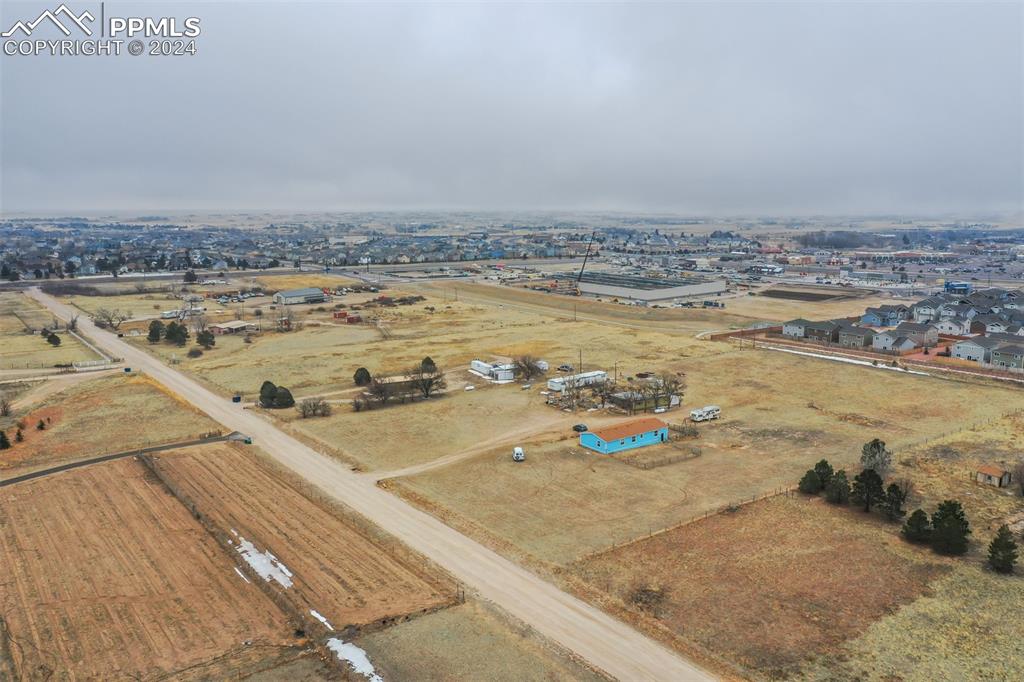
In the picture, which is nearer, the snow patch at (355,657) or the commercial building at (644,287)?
the snow patch at (355,657)

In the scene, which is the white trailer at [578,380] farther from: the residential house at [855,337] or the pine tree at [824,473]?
the residential house at [855,337]

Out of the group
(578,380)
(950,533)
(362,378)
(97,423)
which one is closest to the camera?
(950,533)

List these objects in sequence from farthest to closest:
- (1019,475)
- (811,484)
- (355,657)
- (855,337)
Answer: (855,337), (1019,475), (811,484), (355,657)

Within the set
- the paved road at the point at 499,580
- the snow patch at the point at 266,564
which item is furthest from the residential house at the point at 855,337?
the snow patch at the point at 266,564

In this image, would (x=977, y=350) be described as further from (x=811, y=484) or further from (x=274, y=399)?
(x=274, y=399)

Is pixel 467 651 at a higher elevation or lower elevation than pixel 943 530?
lower

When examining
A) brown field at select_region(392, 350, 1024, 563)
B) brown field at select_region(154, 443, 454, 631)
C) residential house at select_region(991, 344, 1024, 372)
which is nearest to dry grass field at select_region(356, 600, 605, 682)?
brown field at select_region(154, 443, 454, 631)

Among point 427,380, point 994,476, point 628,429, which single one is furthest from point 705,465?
point 427,380
